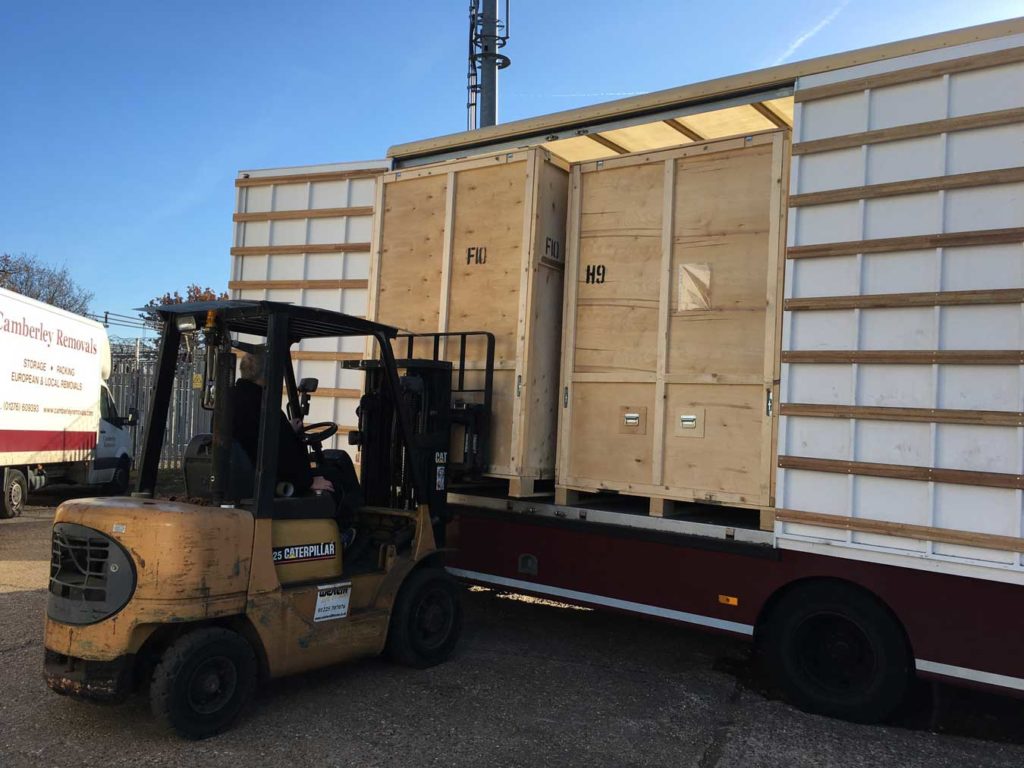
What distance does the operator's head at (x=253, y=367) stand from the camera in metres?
4.86

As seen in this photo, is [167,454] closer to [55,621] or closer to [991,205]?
[55,621]

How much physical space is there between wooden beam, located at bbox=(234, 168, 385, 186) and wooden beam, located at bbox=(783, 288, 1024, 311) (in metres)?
4.35

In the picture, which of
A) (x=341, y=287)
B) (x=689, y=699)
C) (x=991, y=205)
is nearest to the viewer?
(x=991, y=205)

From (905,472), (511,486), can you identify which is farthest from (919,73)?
(511,486)

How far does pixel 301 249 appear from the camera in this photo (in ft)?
Result: 27.3

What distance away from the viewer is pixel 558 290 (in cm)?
662

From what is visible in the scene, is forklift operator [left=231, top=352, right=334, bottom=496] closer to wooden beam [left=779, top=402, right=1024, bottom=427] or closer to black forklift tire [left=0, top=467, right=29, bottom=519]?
wooden beam [left=779, top=402, right=1024, bottom=427]

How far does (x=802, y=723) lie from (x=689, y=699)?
0.71m

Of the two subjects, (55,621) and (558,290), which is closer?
(55,621)

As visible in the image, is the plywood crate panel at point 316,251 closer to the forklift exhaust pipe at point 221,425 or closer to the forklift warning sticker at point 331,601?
the forklift warning sticker at point 331,601

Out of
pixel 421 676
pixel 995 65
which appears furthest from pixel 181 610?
pixel 995 65

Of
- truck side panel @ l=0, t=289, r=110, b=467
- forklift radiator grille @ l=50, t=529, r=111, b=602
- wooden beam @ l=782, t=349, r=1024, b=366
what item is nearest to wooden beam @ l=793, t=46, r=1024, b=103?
wooden beam @ l=782, t=349, r=1024, b=366

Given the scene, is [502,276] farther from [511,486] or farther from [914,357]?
[914,357]

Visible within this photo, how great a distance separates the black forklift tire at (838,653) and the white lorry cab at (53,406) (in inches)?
426
